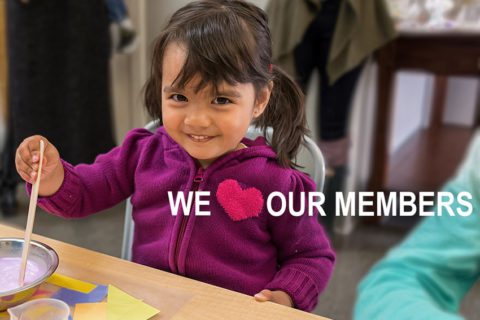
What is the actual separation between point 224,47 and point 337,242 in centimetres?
174

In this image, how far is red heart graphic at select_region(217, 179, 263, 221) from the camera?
0.92 meters

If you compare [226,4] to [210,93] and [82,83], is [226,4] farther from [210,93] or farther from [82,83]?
[82,83]

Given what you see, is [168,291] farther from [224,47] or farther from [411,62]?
[411,62]

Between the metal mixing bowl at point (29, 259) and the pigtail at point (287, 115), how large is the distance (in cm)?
42

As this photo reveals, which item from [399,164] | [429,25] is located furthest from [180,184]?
[399,164]

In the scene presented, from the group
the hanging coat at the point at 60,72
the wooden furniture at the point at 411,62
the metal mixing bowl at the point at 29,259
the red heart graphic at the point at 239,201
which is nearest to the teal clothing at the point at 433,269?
the red heart graphic at the point at 239,201

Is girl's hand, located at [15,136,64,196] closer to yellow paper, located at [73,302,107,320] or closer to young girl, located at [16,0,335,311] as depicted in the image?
young girl, located at [16,0,335,311]

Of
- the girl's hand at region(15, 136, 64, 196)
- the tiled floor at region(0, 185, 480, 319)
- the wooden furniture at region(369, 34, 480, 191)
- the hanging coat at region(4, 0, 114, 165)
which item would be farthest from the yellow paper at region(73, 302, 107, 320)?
the wooden furniture at region(369, 34, 480, 191)

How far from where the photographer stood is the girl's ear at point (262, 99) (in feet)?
3.01

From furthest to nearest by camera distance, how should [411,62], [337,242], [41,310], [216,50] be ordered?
[337,242] < [411,62] < [216,50] < [41,310]

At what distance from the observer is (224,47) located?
817 mm

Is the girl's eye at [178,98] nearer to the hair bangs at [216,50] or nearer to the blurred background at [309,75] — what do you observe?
the hair bangs at [216,50]

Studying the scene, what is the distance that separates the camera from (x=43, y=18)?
7.03 feet

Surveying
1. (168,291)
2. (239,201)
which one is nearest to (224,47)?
(239,201)
